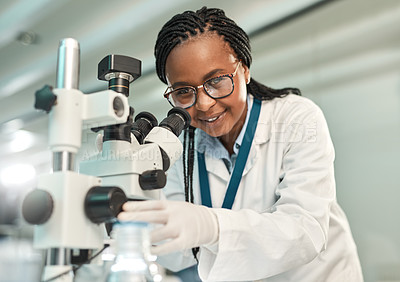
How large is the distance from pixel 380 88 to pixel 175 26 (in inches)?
64.1

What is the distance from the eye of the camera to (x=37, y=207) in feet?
1.95

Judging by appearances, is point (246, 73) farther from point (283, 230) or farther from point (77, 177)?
point (77, 177)

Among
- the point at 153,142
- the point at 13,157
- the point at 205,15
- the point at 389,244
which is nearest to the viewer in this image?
the point at 153,142

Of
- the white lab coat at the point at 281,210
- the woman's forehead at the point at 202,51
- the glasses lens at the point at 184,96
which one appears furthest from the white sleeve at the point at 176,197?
the woman's forehead at the point at 202,51

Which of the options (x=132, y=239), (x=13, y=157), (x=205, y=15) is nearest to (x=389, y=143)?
(x=205, y=15)

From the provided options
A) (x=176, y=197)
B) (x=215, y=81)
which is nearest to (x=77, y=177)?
(x=215, y=81)

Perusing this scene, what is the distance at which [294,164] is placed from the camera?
1163mm

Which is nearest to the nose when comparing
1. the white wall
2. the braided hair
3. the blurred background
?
the braided hair

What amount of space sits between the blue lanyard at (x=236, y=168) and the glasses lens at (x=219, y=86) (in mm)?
188

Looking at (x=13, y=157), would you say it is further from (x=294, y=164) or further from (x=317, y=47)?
(x=294, y=164)

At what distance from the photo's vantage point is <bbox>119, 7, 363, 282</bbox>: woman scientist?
92 cm

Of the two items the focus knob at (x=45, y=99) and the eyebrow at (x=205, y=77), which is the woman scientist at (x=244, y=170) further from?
the focus knob at (x=45, y=99)

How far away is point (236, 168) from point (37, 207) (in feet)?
2.61

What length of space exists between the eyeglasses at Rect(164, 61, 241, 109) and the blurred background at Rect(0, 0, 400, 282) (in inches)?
34.4
